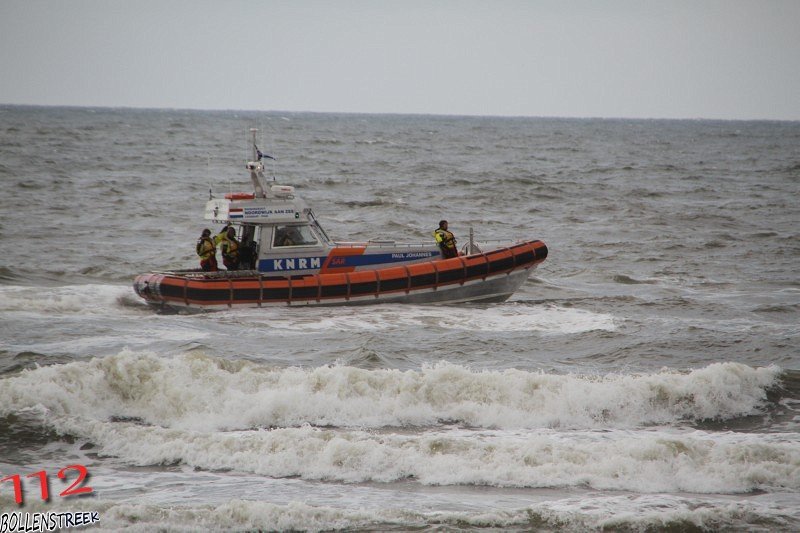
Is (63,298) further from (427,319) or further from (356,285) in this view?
(427,319)

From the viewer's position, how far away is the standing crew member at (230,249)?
1423 centimetres

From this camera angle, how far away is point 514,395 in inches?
391

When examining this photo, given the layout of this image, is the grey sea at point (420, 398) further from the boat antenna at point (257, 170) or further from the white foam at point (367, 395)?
the boat antenna at point (257, 170)

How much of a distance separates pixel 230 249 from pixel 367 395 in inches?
206

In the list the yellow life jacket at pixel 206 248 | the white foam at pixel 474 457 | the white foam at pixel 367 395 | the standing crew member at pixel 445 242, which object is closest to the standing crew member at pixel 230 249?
the yellow life jacket at pixel 206 248

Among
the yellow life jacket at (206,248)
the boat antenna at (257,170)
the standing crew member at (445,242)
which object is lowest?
the yellow life jacket at (206,248)

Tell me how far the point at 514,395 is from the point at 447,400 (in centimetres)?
73

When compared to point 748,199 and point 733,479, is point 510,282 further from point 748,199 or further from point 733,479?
point 748,199

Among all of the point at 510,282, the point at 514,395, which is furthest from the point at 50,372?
the point at 510,282

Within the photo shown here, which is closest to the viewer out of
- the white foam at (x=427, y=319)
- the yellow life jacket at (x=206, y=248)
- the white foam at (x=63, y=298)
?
the white foam at (x=427, y=319)

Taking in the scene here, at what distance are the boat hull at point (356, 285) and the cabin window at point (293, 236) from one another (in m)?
0.55

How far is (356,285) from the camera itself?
47.2 ft

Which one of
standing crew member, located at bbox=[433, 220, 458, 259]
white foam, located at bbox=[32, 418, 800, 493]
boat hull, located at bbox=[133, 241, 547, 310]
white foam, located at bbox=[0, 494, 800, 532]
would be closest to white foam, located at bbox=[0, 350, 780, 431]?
white foam, located at bbox=[32, 418, 800, 493]

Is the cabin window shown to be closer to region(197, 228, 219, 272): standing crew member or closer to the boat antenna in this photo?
the boat antenna
